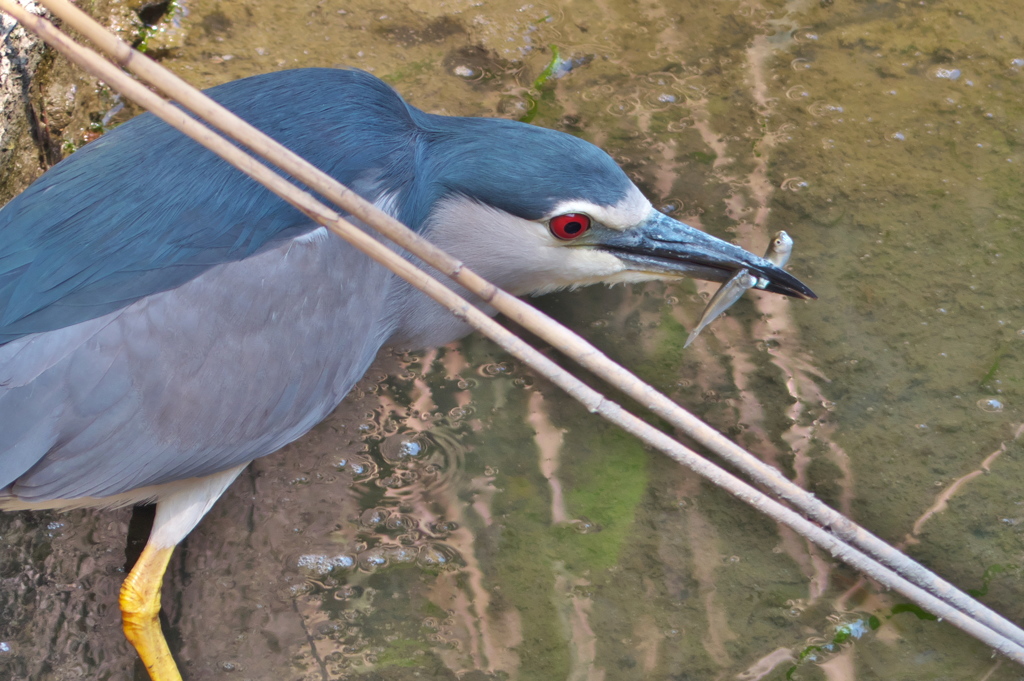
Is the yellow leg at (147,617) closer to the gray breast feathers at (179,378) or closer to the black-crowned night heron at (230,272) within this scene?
the black-crowned night heron at (230,272)

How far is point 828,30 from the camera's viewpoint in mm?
2637

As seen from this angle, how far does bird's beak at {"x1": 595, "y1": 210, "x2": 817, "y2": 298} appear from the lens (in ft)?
6.04

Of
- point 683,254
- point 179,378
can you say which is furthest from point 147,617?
point 683,254

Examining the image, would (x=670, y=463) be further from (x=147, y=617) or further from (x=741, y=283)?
Result: (x=147, y=617)

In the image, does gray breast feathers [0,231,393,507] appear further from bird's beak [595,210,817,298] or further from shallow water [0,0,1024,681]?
bird's beak [595,210,817,298]

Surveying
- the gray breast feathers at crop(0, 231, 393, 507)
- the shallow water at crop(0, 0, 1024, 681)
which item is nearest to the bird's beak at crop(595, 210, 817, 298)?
the shallow water at crop(0, 0, 1024, 681)

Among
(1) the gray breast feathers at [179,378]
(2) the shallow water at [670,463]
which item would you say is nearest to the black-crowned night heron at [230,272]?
(1) the gray breast feathers at [179,378]

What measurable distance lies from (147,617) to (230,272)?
26.4 inches

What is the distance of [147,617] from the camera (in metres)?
1.65

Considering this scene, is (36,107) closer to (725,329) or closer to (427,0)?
(427,0)

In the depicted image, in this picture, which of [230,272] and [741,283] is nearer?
[230,272]

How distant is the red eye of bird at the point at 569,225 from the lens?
1782 mm

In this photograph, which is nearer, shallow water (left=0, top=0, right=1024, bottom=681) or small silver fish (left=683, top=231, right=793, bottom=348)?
shallow water (left=0, top=0, right=1024, bottom=681)

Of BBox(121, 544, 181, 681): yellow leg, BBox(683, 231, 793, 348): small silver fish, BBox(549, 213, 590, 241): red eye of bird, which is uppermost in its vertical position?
BBox(549, 213, 590, 241): red eye of bird
